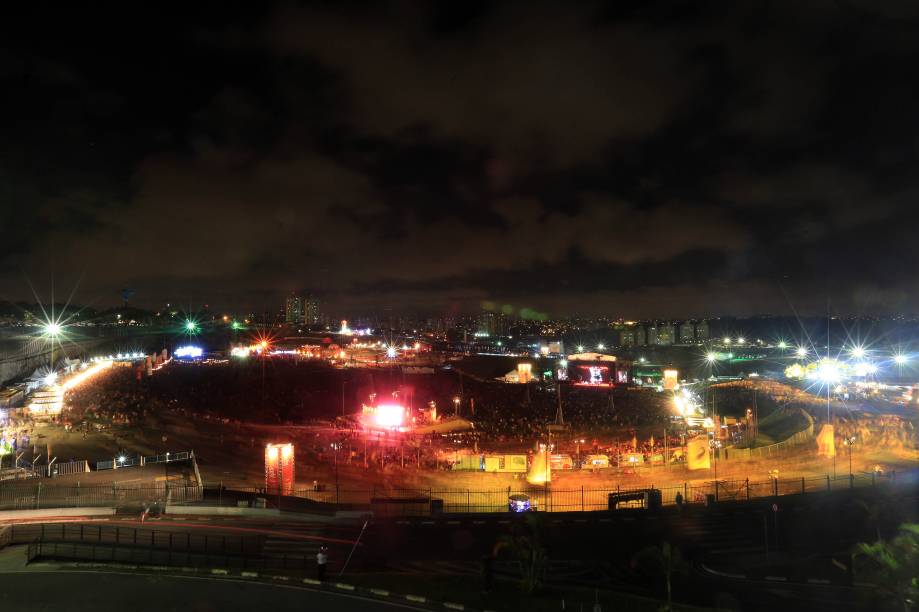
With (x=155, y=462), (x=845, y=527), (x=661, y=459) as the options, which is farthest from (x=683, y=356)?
(x=155, y=462)

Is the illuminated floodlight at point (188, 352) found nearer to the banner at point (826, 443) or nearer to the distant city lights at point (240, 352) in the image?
the distant city lights at point (240, 352)

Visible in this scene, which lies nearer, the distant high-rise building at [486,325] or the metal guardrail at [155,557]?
the metal guardrail at [155,557]

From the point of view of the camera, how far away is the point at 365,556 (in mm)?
11148

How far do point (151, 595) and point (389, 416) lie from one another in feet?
64.9

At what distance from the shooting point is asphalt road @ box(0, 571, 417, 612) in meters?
8.26

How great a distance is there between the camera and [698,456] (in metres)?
18.5

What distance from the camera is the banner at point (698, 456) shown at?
1841 cm

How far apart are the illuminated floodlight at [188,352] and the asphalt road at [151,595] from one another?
1862 inches

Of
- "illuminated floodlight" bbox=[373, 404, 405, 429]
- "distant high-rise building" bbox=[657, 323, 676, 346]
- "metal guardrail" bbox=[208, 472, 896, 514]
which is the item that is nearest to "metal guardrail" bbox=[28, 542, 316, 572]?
"metal guardrail" bbox=[208, 472, 896, 514]

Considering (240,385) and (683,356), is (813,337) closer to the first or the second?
(683,356)

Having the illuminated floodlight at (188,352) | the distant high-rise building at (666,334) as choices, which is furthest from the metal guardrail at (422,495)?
the distant high-rise building at (666,334)

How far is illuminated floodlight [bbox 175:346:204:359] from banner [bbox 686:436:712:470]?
159 ft

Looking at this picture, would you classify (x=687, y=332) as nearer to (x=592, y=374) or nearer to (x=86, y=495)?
(x=592, y=374)

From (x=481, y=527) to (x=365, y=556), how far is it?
3.22 m
